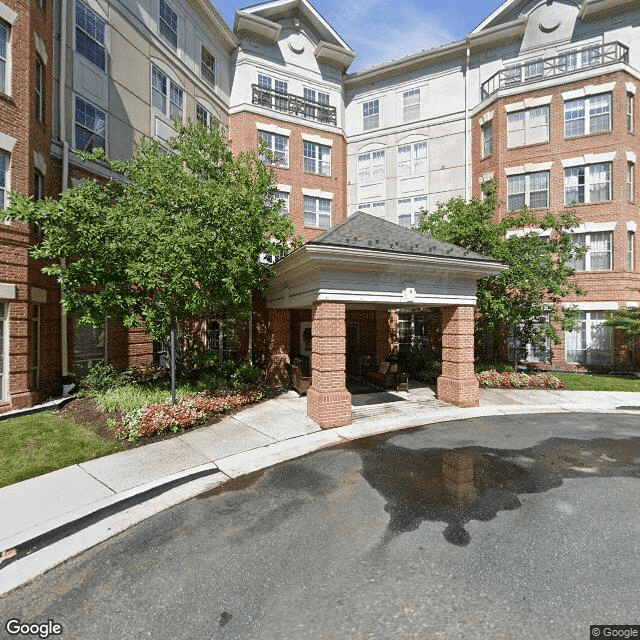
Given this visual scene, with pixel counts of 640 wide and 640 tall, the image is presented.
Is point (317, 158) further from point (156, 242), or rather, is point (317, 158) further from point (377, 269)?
point (156, 242)

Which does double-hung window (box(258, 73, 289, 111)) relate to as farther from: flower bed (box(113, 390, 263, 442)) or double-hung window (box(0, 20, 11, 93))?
flower bed (box(113, 390, 263, 442))

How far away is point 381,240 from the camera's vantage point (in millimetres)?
10562

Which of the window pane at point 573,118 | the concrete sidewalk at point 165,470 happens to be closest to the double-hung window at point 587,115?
the window pane at point 573,118

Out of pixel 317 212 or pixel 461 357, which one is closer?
pixel 461 357

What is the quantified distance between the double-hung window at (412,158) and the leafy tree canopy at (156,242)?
16.7m

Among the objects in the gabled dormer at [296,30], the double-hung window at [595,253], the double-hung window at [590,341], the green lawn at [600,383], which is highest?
the gabled dormer at [296,30]

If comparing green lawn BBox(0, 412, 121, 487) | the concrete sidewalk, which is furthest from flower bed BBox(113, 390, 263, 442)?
green lawn BBox(0, 412, 121, 487)

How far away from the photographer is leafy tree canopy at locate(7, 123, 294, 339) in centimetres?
903

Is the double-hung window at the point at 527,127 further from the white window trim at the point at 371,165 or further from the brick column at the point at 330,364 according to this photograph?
the brick column at the point at 330,364

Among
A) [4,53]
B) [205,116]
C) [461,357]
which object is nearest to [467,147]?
[205,116]

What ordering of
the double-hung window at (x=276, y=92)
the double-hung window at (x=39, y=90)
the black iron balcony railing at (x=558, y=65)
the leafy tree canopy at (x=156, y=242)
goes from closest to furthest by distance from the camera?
the leafy tree canopy at (x=156, y=242), the double-hung window at (x=39, y=90), the black iron balcony railing at (x=558, y=65), the double-hung window at (x=276, y=92)

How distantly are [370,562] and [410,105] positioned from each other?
1093 inches

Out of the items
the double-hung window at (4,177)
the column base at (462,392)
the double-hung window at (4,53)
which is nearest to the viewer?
the double-hung window at (4,177)

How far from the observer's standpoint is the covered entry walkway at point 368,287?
31.7 ft
